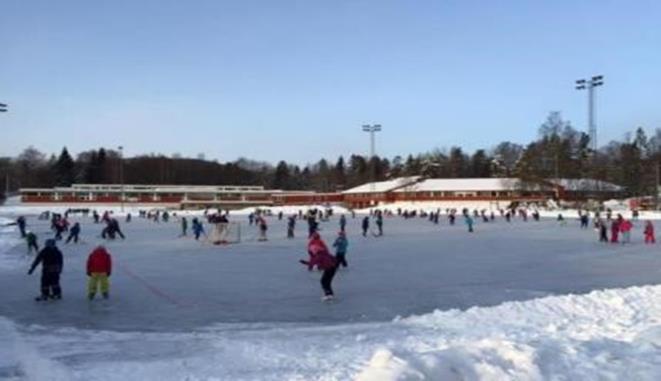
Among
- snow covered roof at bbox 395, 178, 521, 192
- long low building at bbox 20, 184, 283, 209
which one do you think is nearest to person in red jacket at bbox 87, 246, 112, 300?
snow covered roof at bbox 395, 178, 521, 192

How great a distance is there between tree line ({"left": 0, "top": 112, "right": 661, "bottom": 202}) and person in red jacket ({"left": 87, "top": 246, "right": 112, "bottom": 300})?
84935 mm

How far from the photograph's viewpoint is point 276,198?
124 meters

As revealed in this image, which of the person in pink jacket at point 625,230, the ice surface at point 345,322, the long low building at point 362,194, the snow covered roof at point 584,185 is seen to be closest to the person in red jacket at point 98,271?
the ice surface at point 345,322

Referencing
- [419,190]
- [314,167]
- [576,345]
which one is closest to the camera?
[576,345]

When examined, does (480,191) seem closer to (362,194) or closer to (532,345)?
(362,194)

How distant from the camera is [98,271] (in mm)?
14000

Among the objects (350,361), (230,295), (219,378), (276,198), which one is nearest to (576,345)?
(350,361)

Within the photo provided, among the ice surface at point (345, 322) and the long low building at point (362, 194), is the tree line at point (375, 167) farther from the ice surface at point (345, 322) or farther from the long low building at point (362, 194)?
the ice surface at point (345, 322)

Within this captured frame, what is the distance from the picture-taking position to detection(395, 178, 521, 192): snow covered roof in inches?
4240

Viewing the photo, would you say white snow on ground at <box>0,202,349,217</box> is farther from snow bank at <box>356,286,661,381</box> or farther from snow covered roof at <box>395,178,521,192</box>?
snow bank at <box>356,286,661,381</box>

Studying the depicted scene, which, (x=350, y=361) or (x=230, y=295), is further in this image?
(x=230, y=295)

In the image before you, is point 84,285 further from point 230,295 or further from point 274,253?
point 274,253

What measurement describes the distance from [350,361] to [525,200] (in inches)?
3541

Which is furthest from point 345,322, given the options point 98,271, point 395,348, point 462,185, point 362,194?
point 362,194
